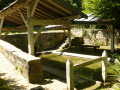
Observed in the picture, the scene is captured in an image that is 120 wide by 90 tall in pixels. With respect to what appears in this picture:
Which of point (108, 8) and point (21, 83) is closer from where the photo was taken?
point (21, 83)

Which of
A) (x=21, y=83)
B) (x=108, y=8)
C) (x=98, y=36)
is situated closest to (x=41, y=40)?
(x=98, y=36)

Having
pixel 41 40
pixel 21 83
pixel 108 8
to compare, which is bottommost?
pixel 21 83

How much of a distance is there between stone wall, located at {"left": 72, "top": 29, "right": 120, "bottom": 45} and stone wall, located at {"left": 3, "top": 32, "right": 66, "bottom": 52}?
2.58 m

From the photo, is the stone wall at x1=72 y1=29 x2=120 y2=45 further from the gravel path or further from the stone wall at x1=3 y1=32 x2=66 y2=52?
the gravel path

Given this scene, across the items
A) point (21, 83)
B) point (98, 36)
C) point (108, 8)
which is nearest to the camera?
point (21, 83)

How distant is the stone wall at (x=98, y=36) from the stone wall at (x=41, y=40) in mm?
2580

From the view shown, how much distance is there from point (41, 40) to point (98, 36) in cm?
632

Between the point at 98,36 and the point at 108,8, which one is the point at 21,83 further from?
the point at 98,36

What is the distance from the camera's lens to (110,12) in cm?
802

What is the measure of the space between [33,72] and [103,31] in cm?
1126

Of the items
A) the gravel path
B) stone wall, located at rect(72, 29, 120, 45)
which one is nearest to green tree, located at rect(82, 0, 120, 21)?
stone wall, located at rect(72, 29, 120, 45)

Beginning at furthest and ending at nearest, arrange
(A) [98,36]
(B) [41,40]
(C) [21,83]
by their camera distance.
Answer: (A) [98,36] < (B) [41,40] < (C) [21,83]

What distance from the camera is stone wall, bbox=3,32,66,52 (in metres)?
11.6

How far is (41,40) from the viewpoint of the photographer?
42.4 ft
